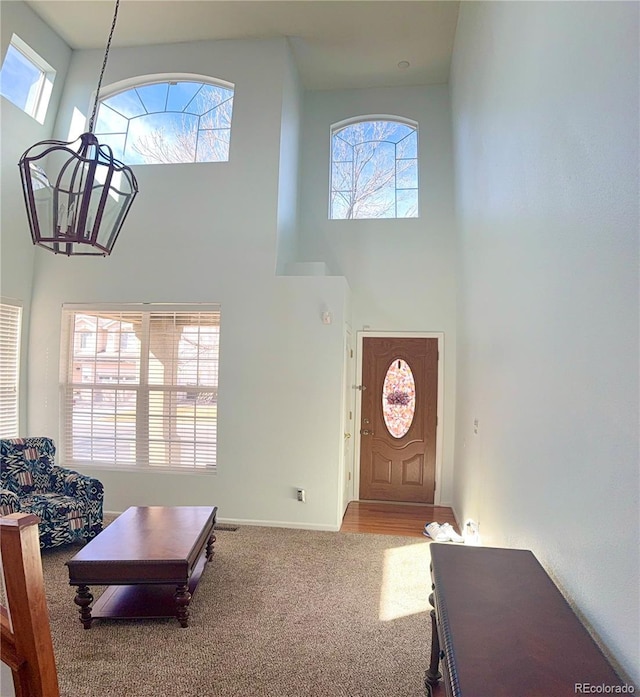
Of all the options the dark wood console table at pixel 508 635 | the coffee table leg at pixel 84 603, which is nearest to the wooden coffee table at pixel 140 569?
the coffee table leg at pixel 84 603

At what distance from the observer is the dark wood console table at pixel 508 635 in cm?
106

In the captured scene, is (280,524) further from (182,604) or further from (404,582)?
(182,604)

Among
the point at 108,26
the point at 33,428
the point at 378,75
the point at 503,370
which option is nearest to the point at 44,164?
the point at 108,26

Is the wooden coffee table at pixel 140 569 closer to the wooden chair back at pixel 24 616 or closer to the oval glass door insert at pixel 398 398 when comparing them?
the wooden chair back at pixel 24 616

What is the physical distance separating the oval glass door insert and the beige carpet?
1977 millimetres

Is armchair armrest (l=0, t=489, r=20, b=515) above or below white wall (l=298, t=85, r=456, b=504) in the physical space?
below

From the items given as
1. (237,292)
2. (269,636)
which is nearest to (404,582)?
(269,636)

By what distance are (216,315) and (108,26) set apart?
3274 mm

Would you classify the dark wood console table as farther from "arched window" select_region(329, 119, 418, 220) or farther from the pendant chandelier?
"arched window" select_region(329, 119, 418, 220)

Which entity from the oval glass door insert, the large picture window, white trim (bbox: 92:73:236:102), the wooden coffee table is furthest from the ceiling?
the wooden coffee table

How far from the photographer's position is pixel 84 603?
258 cm

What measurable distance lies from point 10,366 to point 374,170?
4791 millimetres

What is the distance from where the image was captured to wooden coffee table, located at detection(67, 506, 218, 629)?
8.44 ft

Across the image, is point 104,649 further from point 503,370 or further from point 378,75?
point 378,75
